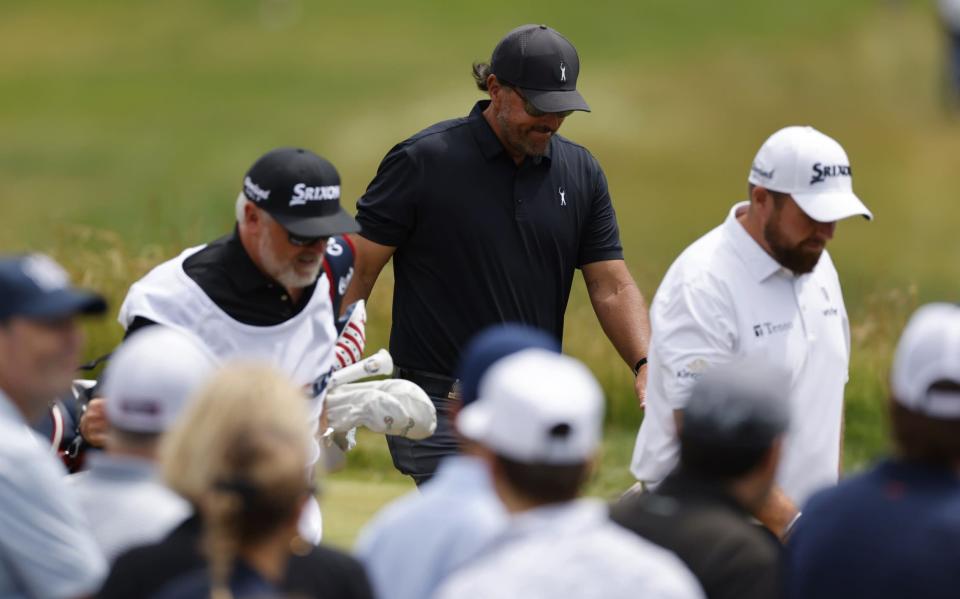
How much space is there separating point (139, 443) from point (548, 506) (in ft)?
2.98

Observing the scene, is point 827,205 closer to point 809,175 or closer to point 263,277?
point 809,175

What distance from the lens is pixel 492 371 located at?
3.82m

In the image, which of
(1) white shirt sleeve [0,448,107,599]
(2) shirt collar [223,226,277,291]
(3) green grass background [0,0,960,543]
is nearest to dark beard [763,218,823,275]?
(2) shirt collar [223,226,277,291]

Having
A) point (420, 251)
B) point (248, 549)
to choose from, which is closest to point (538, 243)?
point (420, 251)

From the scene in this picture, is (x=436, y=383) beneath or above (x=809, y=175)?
beneath

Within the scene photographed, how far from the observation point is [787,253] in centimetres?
568

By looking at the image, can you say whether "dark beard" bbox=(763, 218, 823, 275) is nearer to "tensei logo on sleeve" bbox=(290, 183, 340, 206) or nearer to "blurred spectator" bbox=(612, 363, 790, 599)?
"tensei logo on sleeve" bbox=(290, 183, 340, 206)

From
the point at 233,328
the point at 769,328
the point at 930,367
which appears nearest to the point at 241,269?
the point at 233,328

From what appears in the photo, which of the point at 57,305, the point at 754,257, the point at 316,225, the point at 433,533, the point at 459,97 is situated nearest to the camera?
the point at 433,533

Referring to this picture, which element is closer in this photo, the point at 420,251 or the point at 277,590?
the point at 277,590

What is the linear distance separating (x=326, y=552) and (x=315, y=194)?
74.8 inches

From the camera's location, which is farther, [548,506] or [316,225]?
[316,225]

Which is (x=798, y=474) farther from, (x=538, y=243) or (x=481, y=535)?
(x=481, y=535)

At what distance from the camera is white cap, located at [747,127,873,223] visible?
5613 mm
